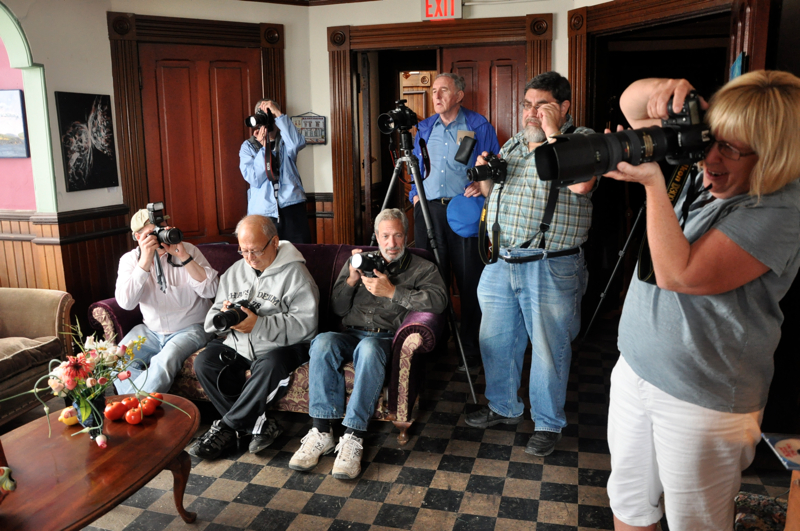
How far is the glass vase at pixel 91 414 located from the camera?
1979mm

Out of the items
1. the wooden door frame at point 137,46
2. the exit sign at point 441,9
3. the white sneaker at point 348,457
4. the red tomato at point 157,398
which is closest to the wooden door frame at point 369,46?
the exit sign at point 441,9

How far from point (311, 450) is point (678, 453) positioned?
5.21 ft

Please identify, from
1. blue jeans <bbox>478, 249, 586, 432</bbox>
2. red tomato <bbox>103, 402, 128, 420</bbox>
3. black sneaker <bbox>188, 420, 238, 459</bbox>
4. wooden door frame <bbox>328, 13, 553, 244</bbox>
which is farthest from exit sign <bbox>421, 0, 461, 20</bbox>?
red tomato <bbox>103, 402, 128, 420</bbox>

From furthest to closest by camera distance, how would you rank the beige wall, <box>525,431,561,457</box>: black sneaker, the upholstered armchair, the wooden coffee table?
1. the beige wall
2. the upholstered armchair
3. <box>525,431,561,457</box>: black sneaker
4. the wooden coffee table

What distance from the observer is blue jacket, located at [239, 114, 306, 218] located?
4031 mm

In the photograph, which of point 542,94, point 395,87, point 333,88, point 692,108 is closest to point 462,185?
point 542,94

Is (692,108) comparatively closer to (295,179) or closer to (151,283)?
(151,283)

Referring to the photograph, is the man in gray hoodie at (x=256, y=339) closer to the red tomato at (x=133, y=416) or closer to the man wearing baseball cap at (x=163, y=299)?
the man wearing baseball cap at (x=163, y=299)

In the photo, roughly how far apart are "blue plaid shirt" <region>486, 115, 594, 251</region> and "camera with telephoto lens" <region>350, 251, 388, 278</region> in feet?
1.69

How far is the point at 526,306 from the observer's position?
249cm

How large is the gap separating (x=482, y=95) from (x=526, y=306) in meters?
2.38

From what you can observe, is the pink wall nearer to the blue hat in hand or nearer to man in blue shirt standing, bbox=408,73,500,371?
man in blue shirt standing, bbox=408,73,500,371

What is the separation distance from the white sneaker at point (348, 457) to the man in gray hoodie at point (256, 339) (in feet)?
1.22

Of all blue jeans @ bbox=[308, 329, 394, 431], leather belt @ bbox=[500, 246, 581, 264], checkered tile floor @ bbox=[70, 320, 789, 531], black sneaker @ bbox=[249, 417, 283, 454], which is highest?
leather belt @ bbox=[500, 246, 581, 264]
